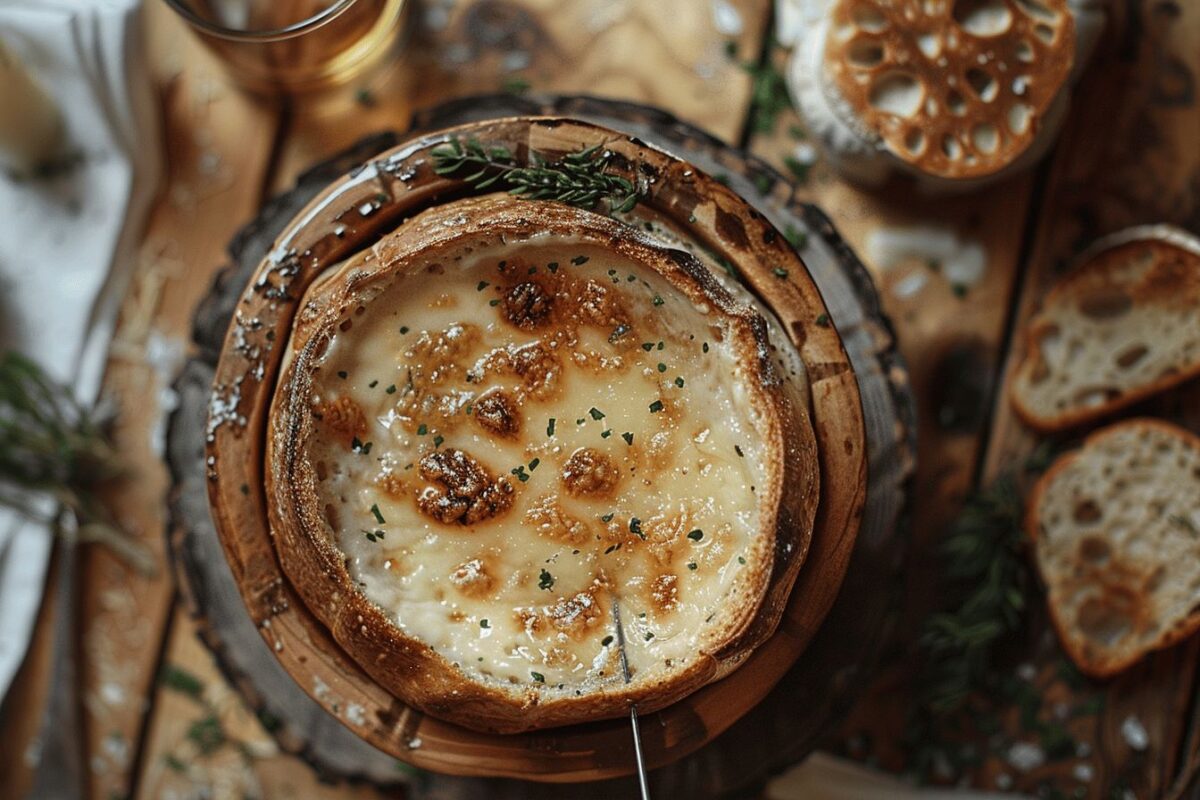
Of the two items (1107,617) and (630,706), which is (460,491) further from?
(1107,617)

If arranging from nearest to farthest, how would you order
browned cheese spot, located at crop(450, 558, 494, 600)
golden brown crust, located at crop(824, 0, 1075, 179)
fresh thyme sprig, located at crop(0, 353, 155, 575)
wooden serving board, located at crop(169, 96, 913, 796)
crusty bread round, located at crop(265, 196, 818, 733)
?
crusty bread round, located at crop(265, 196, 818, 733) < browned cheese spot, located at crop(450, 558, 494, 600) < wooden serving board, located at crop(169, 96, 913, 796) < golden brown crust, located at crop(824, 0, 1075, 179) < fresh thyme sprig, located at crop(0, 353, 155, 575)

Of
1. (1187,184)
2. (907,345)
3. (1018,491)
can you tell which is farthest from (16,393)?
(1187,184)

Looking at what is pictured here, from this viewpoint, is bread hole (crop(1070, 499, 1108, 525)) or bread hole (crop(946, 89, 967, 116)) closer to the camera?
bread hole (crop(946, 89, 967, 116))

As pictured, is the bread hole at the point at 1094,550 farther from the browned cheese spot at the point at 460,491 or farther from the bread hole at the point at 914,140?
the browned cheese spot at the point at 460,491

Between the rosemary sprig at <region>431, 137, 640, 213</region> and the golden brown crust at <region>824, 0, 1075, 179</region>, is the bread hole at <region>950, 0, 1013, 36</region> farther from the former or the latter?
the rosemary sprig at <region>431, 137, 640, 213</region>

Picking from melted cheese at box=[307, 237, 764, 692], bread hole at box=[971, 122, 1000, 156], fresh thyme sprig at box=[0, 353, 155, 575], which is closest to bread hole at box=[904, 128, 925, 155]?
bread hole at box=[971, 122, 1000, 156]

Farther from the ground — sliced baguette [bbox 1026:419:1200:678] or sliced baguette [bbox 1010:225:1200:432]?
sliced baguette [bbox 1010:225:1200:432]

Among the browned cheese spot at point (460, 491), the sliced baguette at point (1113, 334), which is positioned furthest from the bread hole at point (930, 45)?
the browned cheese spot at point (460, 491)
